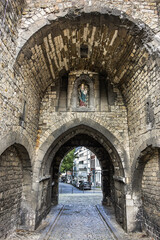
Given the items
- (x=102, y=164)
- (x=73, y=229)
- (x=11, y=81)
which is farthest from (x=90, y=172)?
(x=11, y=81)

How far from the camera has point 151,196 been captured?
14.6ft

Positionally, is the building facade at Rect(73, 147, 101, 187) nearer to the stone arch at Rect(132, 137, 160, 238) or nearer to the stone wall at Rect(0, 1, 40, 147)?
the stone arch at Rect(132, 137, 160, 238)

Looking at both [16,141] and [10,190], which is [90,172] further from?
[16,141]

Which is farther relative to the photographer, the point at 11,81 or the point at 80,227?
the point at 80,227

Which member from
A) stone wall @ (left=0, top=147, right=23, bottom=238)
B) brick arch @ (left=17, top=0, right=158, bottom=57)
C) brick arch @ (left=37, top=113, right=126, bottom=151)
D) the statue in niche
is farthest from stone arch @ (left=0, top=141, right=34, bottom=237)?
brick arch @ (left=17, top=0, right=158, bottom=57)

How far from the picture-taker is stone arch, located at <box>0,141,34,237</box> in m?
4.03

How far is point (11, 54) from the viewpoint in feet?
11.9

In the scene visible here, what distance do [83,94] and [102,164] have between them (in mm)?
4526

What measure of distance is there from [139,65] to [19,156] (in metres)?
4.24

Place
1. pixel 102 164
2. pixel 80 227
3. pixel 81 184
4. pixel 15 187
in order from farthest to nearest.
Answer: pixel 81 184
pixel 102 164
pixel 80 227
pixel 15 187

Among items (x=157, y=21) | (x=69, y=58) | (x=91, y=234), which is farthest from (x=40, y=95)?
(x=91, y=234)

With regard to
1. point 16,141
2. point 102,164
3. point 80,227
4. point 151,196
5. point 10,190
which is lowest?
point 80,227

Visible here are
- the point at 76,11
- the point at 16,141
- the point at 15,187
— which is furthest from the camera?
the point at 15,187

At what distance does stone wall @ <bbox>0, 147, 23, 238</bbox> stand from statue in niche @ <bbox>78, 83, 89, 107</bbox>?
111 inches
